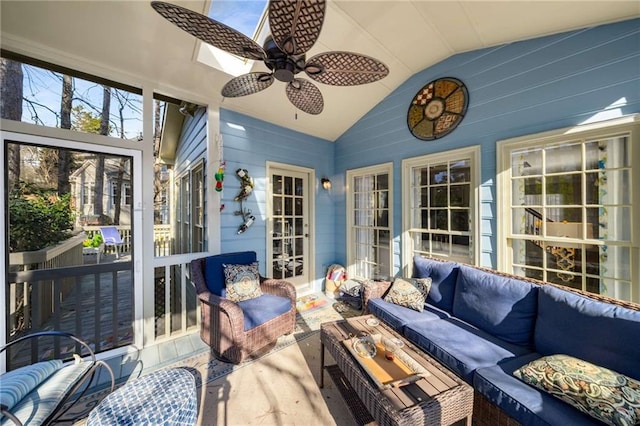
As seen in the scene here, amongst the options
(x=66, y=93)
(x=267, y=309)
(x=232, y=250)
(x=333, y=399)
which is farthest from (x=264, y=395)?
(x=66, y=93)

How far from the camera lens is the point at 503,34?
7.75ft

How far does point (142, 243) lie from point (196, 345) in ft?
4.23

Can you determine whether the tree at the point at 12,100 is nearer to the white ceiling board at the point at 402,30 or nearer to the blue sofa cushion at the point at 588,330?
the white ceiling board at the point at 402,30

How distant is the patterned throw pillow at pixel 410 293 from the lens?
2.55 m

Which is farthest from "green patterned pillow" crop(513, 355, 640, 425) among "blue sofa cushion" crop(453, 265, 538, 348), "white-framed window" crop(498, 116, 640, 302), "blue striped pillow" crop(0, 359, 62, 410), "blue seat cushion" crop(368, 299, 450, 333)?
"blue striped pillow" crop(0, 359, 62, 410)

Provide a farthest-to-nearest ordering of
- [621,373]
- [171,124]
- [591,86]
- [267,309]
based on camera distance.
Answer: [171,124]
[267,309]
[591,86]
[621,373]

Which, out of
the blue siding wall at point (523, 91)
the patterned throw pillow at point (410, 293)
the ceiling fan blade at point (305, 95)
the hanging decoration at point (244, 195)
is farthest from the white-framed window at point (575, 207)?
the hanging decoration at point (244, 195)

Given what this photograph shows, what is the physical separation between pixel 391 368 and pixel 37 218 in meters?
3.24

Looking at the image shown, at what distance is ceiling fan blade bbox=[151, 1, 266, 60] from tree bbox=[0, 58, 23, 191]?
1.82 metres

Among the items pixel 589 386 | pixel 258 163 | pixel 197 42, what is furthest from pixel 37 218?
pixel 589 386

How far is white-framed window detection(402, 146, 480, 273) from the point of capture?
113 inches

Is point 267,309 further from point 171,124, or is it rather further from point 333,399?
point 171,124

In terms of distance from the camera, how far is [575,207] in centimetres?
222

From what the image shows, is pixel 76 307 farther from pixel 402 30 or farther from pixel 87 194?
pixel 402 30
